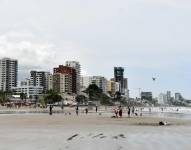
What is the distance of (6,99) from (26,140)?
175 metres

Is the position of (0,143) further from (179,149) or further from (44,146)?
(179,149)

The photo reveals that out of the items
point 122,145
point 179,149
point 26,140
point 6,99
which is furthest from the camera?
point 6,99

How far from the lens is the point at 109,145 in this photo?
23.0 meters

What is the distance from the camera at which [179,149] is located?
21.7m

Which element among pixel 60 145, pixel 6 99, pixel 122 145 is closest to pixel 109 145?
pixel 122 145

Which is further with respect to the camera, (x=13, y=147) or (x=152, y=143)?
(x=152, y=143)

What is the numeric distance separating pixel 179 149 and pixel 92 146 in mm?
4142

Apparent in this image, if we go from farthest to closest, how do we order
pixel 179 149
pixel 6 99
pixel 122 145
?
pixel 6 99
pixel 122 145
pixel 179 149

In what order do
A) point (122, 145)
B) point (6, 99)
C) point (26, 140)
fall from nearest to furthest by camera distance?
point (122, 145) → point (26, 140) → point (6, 99)

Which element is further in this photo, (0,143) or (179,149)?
(0,143)

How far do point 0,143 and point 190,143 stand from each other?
9.98m

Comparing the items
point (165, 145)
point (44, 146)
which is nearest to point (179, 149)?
point (165, 145)

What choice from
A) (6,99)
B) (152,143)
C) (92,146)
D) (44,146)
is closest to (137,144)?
(152,143)

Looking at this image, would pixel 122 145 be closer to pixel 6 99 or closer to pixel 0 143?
pixel 0 143
